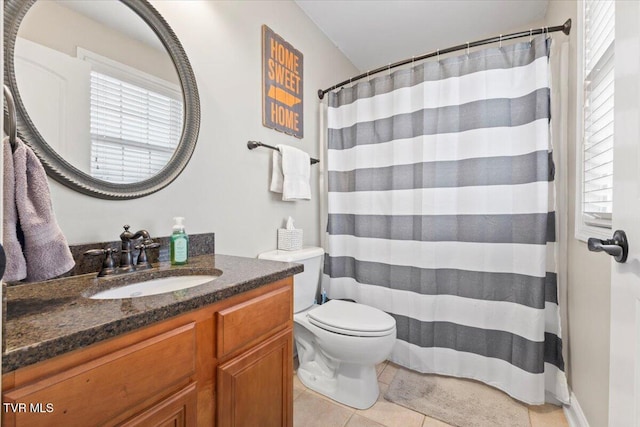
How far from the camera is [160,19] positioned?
1140 mm

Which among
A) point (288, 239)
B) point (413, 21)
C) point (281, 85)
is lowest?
point (288, 239)

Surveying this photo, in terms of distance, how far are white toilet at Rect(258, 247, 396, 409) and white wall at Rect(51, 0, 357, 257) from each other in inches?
11.4

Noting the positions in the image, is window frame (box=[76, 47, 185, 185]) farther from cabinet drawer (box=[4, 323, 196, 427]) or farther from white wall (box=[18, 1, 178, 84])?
cabinet drawer (box=[4, 323, 196, 427])

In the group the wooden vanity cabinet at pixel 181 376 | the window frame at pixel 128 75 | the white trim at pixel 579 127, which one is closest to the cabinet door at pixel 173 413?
the wooden vanity cabinet at pixel 181 376

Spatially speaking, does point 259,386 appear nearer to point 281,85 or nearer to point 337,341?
point 337,341

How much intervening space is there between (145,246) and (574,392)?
2104 mm

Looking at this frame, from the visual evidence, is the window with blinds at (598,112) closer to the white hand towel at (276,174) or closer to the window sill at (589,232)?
the window sill at (589,232)

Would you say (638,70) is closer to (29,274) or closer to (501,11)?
(29,274)

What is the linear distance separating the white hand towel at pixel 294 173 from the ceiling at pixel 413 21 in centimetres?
108

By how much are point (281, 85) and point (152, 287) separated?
4.60ft

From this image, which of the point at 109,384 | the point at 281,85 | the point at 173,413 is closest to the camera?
the point at 109,384

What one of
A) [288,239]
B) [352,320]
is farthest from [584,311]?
[288,239]

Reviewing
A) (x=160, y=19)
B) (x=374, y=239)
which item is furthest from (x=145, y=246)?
(x=374, y=239)

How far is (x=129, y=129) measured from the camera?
108cm
